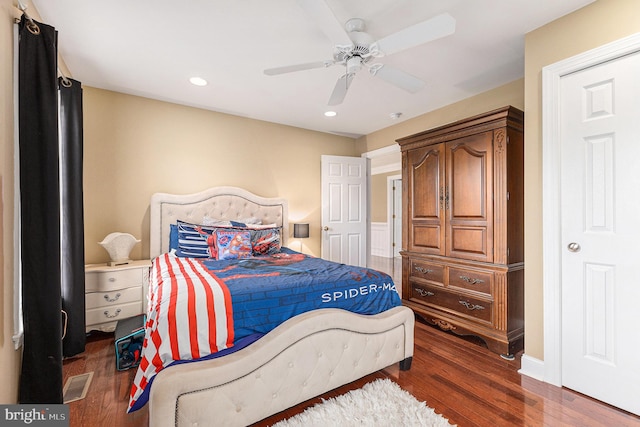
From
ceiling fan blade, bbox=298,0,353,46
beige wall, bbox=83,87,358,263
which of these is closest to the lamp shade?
beige wall, bbox=83,87,358,263

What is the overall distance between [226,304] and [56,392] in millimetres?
1048

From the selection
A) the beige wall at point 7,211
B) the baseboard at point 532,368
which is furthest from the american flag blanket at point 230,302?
the baseboard at point 532,368

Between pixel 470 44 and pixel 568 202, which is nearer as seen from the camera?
pixel 568 202

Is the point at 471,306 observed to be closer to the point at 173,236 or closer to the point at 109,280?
the point at 173,236

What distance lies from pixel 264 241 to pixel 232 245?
1.37 feet

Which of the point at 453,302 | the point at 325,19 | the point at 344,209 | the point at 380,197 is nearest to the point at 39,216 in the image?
the point at 325,19

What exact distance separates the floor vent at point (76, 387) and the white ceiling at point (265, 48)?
2.51 metres

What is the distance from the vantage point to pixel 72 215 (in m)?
2.38

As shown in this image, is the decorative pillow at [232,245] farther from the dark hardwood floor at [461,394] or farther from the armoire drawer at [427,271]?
the armoire drawer at [427,271]

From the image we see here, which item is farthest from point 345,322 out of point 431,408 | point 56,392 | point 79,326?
point 79,326

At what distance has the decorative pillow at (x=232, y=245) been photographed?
9.57 ft

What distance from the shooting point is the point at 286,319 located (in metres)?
1.77

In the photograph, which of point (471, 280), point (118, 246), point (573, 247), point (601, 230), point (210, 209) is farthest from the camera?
point (210, 209)

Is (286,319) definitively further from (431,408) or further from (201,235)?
(201,235)
